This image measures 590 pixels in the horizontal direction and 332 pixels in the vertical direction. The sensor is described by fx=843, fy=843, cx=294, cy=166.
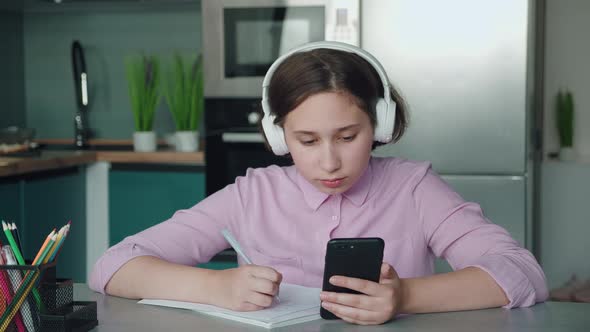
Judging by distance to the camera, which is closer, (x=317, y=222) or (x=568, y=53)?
(x=317, y=222)

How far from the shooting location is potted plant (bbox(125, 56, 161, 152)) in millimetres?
3388

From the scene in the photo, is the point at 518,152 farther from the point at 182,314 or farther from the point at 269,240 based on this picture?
the point at 182,314

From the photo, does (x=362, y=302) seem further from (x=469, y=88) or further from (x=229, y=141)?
(x=229, y=141)

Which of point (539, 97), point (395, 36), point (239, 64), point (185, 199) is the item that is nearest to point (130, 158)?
point (185, 199)

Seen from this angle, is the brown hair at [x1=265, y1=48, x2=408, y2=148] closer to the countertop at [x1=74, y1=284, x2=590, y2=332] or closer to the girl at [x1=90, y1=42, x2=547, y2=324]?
the girl at [x1=90, y1=42, x2=547, y2=324]

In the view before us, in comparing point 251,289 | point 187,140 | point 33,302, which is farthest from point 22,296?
point 187,140

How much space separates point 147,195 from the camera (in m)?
3.24

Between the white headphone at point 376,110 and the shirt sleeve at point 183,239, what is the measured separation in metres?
0.20

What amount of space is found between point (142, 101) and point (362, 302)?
7.81 feet

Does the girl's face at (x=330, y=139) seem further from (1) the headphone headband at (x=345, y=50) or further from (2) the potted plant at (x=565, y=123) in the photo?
(2) the potted plant at (x=565, y=123)

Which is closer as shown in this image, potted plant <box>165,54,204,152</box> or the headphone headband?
the headphone headband

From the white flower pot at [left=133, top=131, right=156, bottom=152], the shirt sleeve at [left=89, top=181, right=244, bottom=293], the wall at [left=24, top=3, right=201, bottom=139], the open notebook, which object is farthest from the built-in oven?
the open notebook

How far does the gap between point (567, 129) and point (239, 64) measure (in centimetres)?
141

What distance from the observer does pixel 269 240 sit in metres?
1.65
